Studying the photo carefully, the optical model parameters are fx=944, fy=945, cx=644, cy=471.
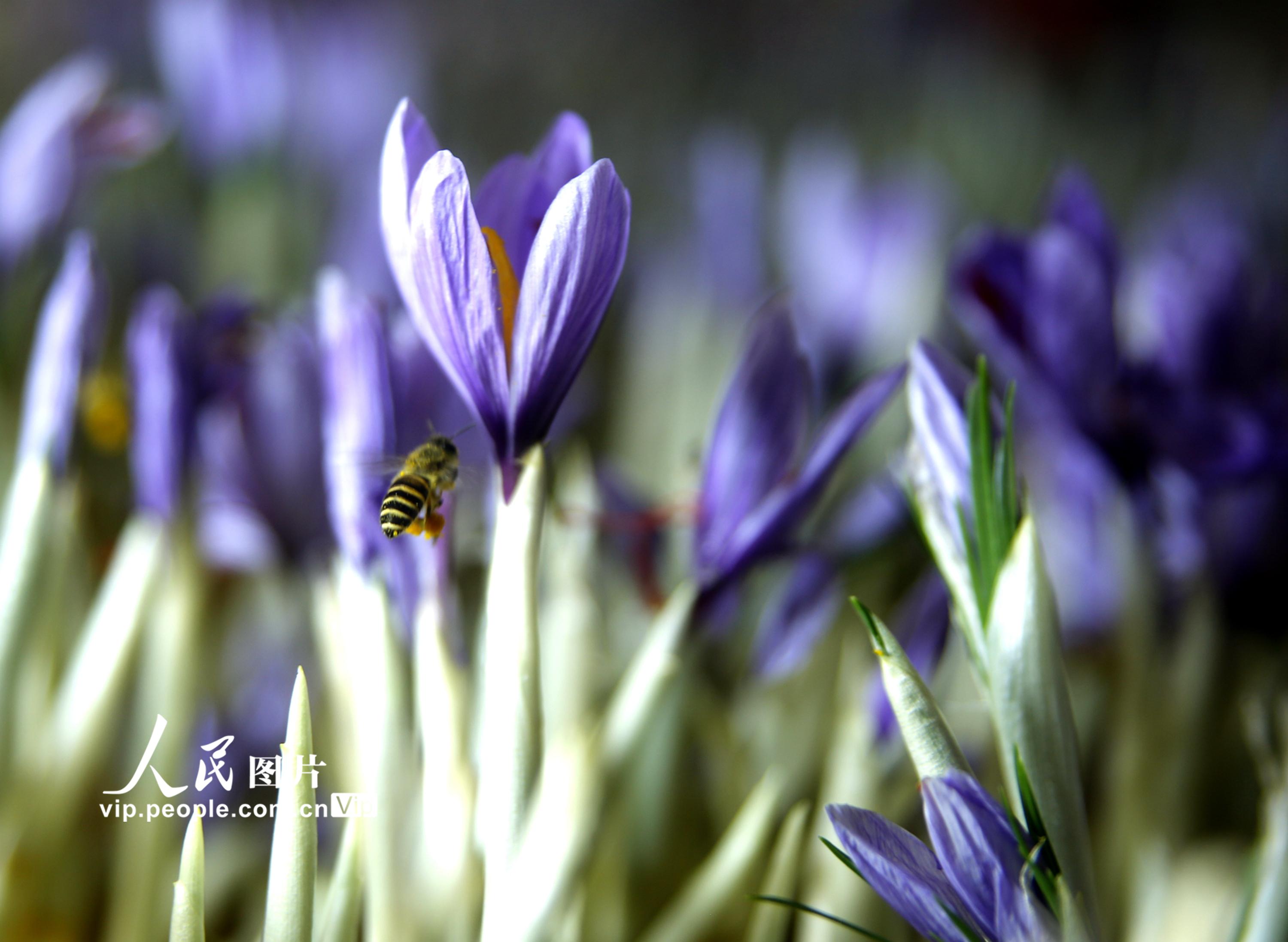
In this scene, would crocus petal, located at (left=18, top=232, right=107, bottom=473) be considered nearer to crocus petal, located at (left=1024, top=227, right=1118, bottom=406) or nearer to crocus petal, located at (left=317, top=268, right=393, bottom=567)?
crocus petal, located at (left=317, top=268, right=393, bottom=567)

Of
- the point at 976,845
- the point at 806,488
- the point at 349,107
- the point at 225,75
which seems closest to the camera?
the point at 976,845

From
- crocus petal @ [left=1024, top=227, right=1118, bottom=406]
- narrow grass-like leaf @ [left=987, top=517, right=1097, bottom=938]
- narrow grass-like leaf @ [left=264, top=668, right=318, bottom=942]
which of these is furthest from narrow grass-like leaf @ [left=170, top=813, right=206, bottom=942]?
crocus petal @ [left=1024, top=227, right=1118, bottom=406]

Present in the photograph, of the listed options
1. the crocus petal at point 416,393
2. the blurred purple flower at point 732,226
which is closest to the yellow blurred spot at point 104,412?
the crocus petal at point 416,393

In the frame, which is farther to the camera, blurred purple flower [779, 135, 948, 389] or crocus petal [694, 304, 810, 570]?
blurred purple flower [779, 135, 948, 389]

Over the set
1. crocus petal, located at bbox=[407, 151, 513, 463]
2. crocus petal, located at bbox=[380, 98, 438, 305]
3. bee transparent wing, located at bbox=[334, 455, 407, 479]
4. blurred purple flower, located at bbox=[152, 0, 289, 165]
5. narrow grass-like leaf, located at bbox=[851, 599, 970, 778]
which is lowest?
narrow grass-like leaf, located at bbox=[851, 599, 970, 778]

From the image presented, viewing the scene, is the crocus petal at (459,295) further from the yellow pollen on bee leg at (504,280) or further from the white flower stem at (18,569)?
the white flower stem at (18,569)

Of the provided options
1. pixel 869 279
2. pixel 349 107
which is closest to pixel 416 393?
pixel 869 279

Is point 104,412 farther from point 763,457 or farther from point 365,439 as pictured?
point 763,457
